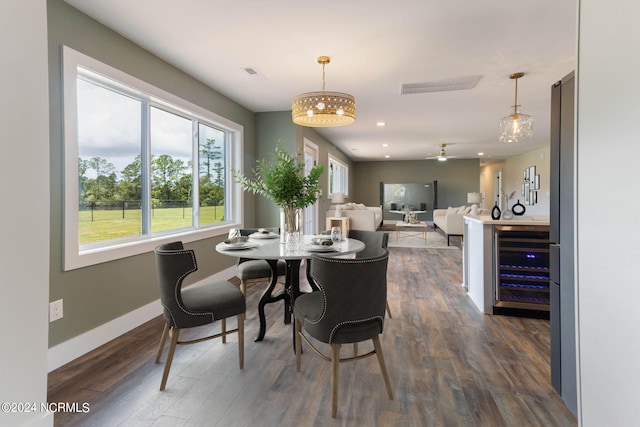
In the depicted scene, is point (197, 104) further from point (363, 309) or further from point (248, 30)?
point (363, 309)

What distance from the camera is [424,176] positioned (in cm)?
1229

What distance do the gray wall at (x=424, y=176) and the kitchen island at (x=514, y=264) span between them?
29.5 ft

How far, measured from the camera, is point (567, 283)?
1.66 meters

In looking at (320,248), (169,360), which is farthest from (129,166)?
(320,248)

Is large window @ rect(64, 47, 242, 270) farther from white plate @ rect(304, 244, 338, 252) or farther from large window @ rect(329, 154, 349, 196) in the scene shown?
large window @ rect(329, 154, 349, 196)

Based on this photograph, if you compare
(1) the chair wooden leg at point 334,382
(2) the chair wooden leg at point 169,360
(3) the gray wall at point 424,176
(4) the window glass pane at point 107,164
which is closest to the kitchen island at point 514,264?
(1) the chair wooden leg at point 334,382

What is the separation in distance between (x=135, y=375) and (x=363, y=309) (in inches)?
59.4

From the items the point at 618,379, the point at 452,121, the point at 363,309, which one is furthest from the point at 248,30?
the point at 452,121

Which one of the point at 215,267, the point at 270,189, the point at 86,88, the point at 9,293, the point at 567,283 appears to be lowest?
the point at 215,267

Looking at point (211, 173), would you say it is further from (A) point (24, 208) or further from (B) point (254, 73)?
(A) point (24, 208)

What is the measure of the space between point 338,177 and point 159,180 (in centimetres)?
689

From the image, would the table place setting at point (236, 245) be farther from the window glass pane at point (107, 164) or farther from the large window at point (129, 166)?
the window glass pane at point (107, 164)

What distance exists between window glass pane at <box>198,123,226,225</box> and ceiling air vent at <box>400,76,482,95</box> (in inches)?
99.6

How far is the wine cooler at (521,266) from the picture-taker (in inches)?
117
